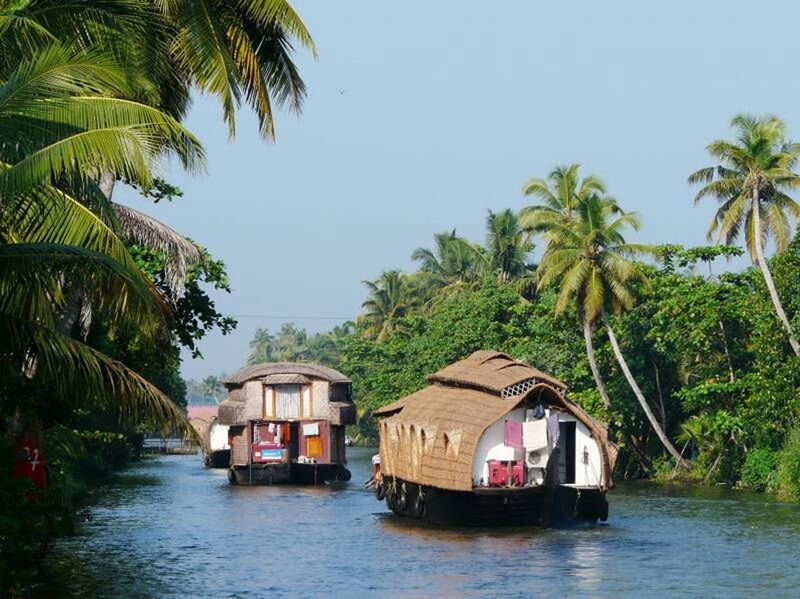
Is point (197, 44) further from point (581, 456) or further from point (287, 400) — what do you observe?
point (287, 400)

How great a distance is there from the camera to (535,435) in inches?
1057

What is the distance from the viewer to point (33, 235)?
13.5 m

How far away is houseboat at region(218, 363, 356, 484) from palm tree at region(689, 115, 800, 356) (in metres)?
13.4

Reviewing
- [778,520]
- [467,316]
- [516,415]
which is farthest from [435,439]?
[467,316]

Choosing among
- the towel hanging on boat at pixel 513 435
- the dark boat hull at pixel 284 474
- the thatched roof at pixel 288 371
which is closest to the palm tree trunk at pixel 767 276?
the towel hanging on boat at pixel 513 435

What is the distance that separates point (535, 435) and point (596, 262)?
51.0 feet

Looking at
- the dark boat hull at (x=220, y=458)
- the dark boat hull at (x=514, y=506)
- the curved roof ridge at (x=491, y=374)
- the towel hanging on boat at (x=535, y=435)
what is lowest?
the dark boat hull at (x=514, y=506)

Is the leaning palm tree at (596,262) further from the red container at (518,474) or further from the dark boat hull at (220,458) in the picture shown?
the dark boat hull at (220,458)

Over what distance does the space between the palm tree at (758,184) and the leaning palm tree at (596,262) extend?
3.37 metres

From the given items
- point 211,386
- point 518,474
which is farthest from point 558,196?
point 211,386

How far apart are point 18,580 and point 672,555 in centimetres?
1418

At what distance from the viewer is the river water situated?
20016 millimetres

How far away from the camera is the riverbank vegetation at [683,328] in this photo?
3719cm

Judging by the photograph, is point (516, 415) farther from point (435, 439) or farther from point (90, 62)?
point (90, 62)
